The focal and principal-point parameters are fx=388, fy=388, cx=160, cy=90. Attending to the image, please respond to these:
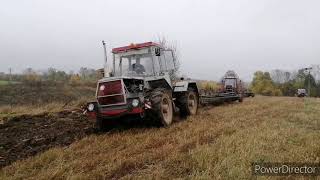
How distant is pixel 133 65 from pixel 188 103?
239 cm

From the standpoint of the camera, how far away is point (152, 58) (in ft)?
38.0

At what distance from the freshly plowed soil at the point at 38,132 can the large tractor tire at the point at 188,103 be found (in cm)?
301

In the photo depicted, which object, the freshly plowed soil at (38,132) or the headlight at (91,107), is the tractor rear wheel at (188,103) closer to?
the freshly plowed soil at (38,132)

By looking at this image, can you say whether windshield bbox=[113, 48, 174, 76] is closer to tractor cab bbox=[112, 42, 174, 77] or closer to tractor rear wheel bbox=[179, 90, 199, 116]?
tractor cab bbox=[112, 42, 174, 77]

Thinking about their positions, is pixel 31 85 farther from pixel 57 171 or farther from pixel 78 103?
pixel 57 171

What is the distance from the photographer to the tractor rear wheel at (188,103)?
1259 cm

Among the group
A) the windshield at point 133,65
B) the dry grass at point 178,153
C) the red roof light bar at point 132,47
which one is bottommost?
the dry grass at point 178,153

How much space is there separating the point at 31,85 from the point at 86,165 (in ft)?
96.2

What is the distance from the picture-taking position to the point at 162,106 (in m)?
10.7

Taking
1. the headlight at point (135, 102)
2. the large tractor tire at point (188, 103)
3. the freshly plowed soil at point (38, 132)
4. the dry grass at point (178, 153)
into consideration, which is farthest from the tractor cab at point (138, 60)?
the dry grass at point (178, 153)

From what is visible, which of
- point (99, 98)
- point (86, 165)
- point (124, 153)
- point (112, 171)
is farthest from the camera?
point (99, 98)

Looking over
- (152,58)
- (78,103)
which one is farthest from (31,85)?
(152,58)

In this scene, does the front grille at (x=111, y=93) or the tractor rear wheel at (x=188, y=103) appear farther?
the tractor rear wheel at (x=188, y=103)

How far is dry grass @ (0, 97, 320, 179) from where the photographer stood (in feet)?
19.6
